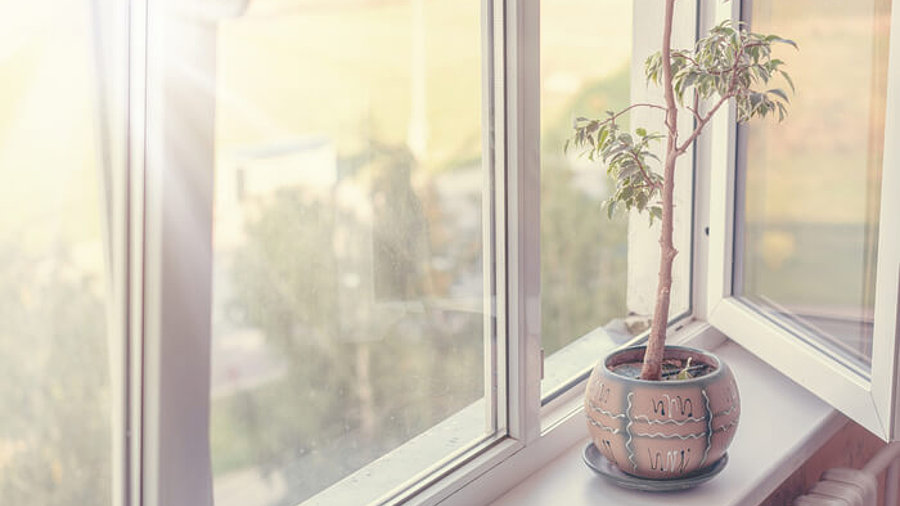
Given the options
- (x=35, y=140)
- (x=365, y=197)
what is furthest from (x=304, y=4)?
(x=35, y=140)

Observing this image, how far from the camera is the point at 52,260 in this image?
0.73 meters

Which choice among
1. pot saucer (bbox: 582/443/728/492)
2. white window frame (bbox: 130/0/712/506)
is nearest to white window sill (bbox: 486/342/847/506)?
pot saucer (bbox: 582/443/728/492)

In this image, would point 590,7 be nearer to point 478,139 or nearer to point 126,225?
point 478,139

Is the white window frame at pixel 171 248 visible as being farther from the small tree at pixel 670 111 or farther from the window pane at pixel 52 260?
the small tree at pixel 670 111

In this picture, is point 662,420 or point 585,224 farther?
point 585,224

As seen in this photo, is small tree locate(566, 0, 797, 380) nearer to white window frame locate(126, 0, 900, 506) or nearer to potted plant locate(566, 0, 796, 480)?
potted plant locate(566, 0, 796, 480)

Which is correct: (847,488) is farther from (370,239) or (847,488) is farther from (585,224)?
(370,239)

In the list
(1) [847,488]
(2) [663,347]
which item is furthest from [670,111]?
(1) [847,488]

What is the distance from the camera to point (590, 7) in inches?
63.6

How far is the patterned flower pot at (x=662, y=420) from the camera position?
44.2 inches

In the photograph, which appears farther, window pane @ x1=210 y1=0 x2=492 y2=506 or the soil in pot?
the soil in pot

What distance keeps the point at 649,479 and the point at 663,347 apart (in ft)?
0.58

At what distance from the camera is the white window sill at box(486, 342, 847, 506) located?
123cm

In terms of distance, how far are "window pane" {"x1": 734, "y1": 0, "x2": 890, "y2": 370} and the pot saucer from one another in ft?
1.04
